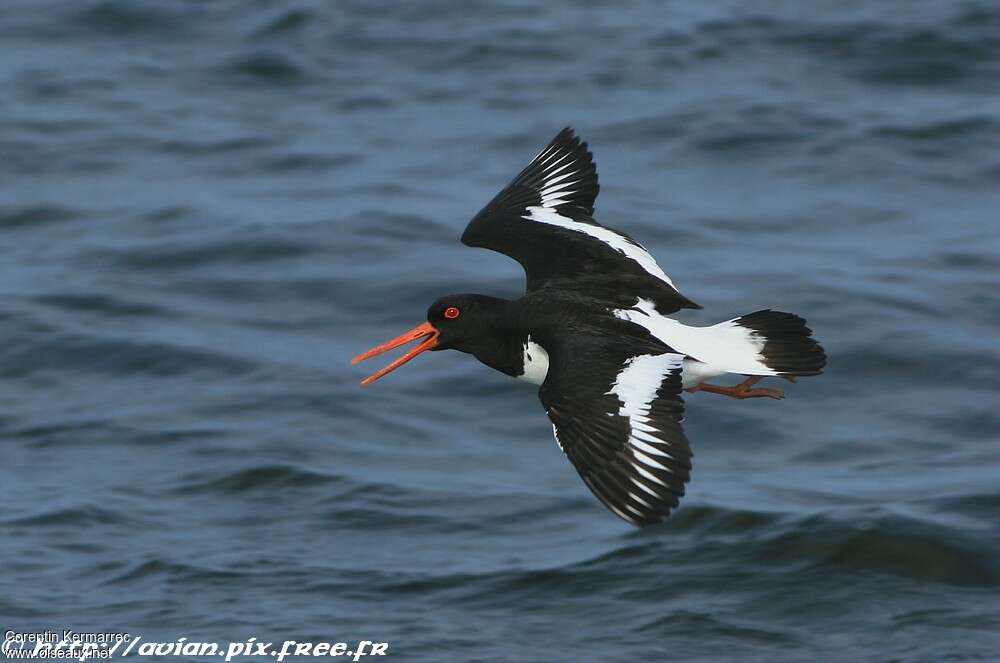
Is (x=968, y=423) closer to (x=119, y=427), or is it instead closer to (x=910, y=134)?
(x=910, y=134)

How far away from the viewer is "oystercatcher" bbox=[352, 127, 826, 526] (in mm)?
6812

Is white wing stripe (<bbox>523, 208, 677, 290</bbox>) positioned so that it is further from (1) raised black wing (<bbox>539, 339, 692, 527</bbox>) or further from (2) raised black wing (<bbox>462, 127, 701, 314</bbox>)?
(1) raised black wing (<bbox>539, 339, 692, 527</bbox>)

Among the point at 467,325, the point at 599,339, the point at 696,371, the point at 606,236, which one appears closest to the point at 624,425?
the point at 599,339

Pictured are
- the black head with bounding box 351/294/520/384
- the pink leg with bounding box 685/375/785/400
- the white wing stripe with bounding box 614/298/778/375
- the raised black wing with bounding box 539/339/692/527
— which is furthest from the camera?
the pink leg with bounding box 685/375/785/400

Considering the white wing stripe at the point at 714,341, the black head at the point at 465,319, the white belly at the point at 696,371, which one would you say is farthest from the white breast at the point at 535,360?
the white belly at the point at 696,371

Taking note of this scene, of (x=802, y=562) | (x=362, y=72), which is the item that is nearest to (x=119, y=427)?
(x=802, y=562)

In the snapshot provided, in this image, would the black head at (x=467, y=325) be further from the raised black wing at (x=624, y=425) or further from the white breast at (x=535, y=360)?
the raised black wing at (x=624, y=425)

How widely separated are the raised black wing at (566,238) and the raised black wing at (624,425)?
0.76 meters

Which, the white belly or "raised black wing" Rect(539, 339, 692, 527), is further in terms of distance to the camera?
the white belly

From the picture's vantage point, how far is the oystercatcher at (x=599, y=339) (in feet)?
22.4

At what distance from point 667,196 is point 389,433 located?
425 cm

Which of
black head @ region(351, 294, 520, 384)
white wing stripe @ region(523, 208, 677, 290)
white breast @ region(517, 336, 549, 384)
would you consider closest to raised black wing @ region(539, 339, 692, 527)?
white breast @ region(517, 336, 549, 384)

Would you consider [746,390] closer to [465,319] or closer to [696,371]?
[696,371]

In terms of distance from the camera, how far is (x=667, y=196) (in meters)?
14.9
